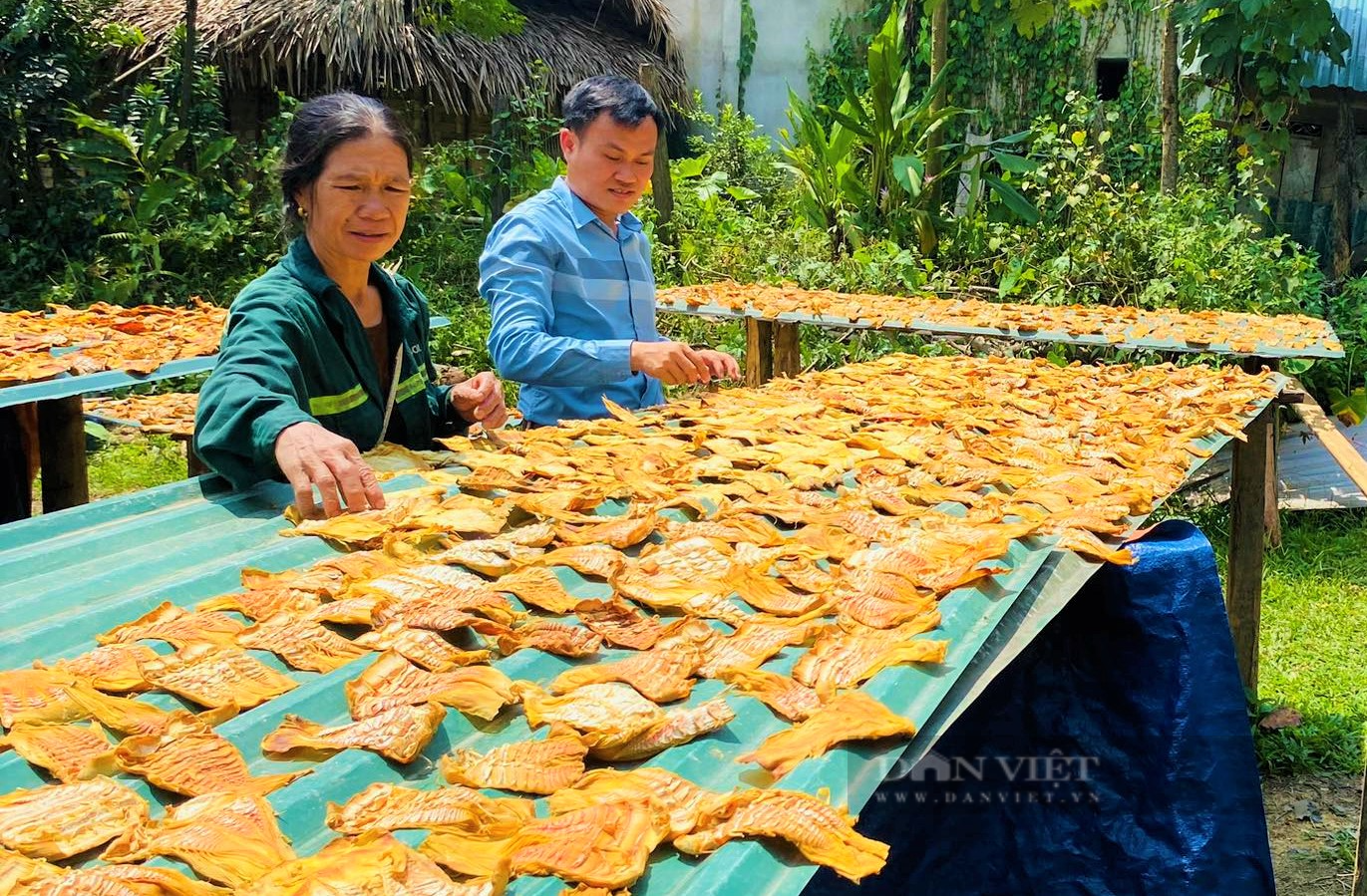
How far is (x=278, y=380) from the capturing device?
174cm

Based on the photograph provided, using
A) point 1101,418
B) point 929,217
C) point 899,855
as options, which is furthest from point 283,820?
point 929,217

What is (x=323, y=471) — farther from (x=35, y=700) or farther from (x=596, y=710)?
(x=596, y=710)

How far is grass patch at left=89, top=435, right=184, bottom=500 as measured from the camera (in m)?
5.55

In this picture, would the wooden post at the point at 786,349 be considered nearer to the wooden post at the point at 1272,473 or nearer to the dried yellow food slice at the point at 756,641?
the wooden post at the point at 1272,473

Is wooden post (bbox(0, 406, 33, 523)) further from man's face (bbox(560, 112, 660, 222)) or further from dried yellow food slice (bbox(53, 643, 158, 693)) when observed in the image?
dried yellow food slice (bbox(53, 643, 158, 693))

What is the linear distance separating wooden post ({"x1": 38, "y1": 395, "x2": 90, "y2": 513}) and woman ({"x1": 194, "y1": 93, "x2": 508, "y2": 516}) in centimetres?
212

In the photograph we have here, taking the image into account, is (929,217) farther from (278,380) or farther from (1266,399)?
(278,380)

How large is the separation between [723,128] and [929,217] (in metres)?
2.98

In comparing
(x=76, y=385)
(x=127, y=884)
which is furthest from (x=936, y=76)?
(x=127, y=884)

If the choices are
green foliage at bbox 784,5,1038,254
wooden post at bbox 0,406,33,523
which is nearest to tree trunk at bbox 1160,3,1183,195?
green foliage at bbox 784,5,1038,254

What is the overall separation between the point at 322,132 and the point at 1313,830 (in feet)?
10.1

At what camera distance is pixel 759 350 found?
529cm

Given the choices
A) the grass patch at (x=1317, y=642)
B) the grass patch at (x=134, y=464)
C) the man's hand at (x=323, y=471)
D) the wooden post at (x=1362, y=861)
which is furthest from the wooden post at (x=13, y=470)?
the grass patch at (x=1317, y=642)

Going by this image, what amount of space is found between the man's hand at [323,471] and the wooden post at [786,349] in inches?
146
